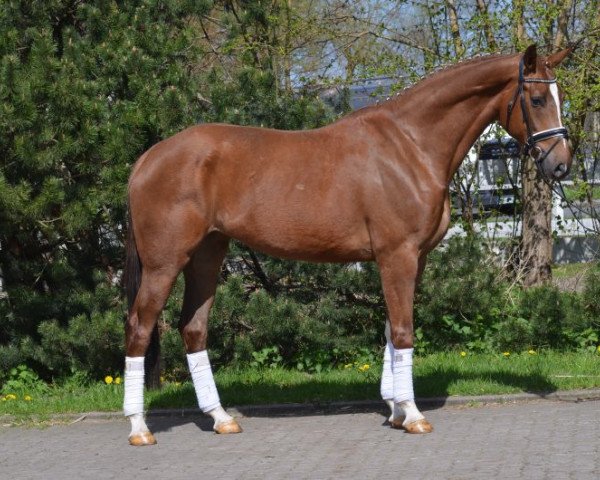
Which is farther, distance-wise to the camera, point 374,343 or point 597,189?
point 597,189

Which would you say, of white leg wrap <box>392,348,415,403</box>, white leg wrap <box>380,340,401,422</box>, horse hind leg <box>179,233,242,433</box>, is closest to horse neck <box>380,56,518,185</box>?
white leg wrap <box>392,348,415,403</box>

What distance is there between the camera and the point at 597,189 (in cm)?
1155

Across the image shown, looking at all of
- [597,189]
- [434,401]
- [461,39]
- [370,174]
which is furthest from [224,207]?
[597,189]

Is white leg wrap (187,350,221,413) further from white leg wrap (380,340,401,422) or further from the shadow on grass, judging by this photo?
white leg wrap (380,340,401,422)

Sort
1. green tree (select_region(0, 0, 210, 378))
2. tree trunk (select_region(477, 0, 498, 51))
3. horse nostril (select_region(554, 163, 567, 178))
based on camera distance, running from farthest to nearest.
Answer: tree trunk (select_region(477, 0, 498, 51)) → green tree (select_region(0, 0, 210, 378)) → horse nostril (select_region(554, 163, 567, 178))

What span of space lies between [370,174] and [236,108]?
2766 millimetres

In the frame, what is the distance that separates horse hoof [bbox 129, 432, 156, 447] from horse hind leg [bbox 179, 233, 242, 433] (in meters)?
0.53

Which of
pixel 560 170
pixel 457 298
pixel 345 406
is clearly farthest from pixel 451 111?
pixel 457 298

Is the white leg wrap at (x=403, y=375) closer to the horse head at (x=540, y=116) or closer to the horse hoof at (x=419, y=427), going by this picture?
the horse hoof at (x=419, y=427)

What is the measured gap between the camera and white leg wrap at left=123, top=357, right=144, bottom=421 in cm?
699

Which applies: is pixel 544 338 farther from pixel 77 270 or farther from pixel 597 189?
pixel 77 270

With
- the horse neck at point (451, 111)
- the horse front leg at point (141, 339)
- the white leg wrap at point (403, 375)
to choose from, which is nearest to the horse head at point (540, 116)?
the horse neck at point (451, 111)

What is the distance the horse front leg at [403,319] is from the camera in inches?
270

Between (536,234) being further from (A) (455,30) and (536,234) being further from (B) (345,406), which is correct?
(B) (345,406)
